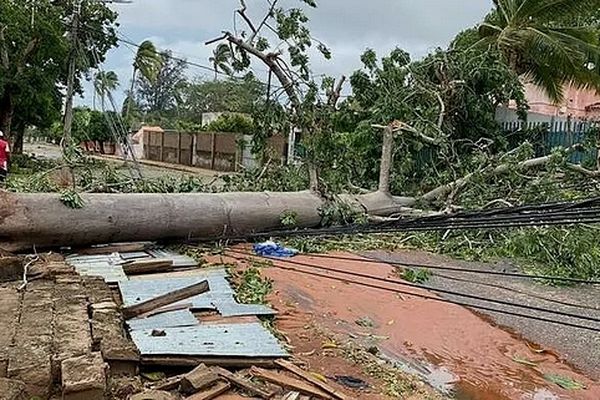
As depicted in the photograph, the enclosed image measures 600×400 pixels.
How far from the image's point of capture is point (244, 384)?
3.39 meters

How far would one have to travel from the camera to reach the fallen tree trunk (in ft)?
19.7

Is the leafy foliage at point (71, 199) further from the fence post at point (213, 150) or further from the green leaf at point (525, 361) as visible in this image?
the fence post at point (213, 150)

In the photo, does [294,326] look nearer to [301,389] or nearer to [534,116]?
[301,389]

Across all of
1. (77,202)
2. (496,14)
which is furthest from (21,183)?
(496,14)

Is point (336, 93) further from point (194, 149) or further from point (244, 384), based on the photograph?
point (194, 149)

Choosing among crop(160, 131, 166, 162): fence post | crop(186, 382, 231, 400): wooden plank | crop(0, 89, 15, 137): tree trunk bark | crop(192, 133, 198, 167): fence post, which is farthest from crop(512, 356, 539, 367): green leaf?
crop(160, 131, 166, 162): fence post

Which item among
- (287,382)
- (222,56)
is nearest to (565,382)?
(287,382)

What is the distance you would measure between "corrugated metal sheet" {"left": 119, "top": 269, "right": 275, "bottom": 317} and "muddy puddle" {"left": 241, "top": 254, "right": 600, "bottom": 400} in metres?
0.59

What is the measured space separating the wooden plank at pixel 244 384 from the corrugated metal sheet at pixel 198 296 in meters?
1.13

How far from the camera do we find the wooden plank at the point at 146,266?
5.81 meters

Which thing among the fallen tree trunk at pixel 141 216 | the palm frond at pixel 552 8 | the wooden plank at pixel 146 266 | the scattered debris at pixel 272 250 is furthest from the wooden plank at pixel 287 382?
the palm frond at pixel 552 8

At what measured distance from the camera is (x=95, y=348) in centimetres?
337

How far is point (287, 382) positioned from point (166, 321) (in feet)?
3.72

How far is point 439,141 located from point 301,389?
761 cm
